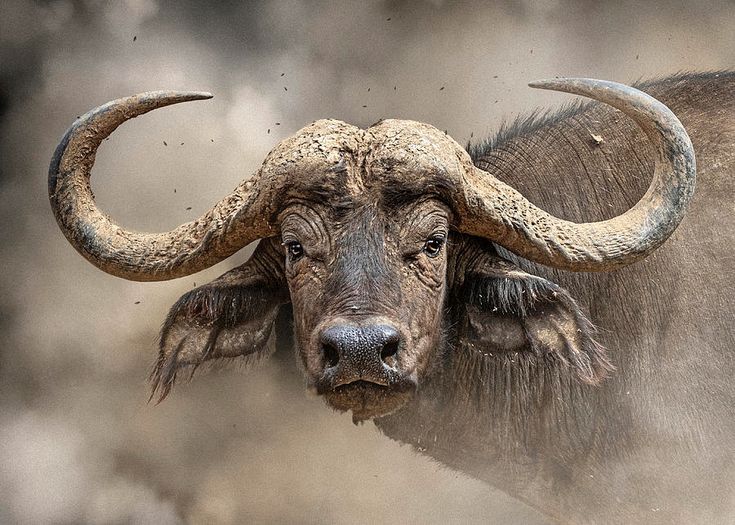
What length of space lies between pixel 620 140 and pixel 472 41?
3.31m

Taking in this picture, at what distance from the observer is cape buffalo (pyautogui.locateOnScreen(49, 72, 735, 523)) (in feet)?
12.2

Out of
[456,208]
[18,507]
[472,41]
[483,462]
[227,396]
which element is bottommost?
[18,507]

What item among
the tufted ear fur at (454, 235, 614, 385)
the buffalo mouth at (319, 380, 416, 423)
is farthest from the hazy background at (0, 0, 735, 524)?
the buffalo mouth at (319, 380, 416, 423)

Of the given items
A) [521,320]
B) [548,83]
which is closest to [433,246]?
[521,320]

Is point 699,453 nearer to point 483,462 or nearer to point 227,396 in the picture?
point 483,462

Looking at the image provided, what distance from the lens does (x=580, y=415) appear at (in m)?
4.48

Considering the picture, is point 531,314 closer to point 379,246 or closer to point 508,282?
point 508,282

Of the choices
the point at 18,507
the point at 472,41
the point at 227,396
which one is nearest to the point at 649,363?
the point at 227,396

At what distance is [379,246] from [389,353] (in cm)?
47

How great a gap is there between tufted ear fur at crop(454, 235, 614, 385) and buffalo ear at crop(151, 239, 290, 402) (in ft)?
3.03

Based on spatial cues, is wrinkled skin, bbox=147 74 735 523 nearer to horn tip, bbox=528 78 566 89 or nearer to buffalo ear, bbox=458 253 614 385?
buffalo ear, bbox=458 253 614 385

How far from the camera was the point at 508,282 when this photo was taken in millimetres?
4059

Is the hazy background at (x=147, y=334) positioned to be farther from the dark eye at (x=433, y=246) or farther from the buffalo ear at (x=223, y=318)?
the dark eye at (x=433, y=246)

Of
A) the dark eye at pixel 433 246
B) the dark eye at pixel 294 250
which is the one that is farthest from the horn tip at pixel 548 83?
the dark eye at pixel 294 250
